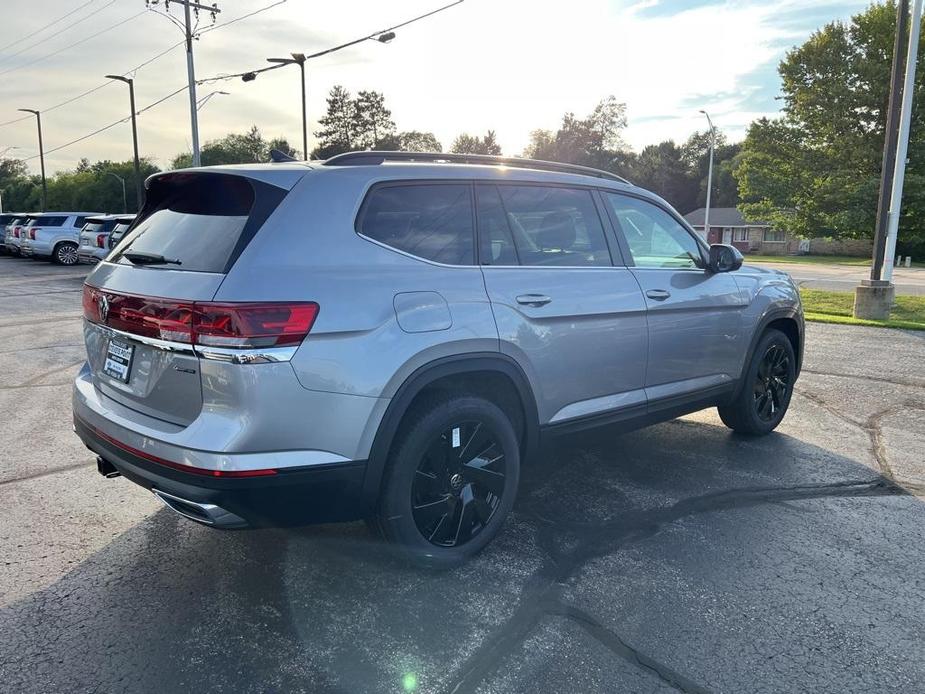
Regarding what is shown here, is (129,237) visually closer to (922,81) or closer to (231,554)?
(231,554)

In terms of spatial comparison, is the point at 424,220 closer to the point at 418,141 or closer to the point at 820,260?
the point at 820,260

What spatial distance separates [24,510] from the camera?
3.88 m

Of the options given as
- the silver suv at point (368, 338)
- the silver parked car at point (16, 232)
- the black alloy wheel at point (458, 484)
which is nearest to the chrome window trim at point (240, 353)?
the silver suv at point (368, 338)

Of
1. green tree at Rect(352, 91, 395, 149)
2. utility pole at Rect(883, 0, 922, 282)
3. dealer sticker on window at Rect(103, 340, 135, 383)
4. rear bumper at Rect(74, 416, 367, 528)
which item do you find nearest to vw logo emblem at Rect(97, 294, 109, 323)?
dealer sticker on window at Rect(103, 340, 135, 383)

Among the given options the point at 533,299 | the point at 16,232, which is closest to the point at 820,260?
the point at 16,232

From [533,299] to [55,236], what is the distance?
1056 inches

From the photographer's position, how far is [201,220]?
2.97m

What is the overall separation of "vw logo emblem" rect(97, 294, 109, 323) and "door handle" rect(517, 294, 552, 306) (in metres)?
1.90

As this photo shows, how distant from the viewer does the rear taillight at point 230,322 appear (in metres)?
2.52

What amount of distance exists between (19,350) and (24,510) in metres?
5.93

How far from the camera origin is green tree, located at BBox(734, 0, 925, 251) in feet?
110

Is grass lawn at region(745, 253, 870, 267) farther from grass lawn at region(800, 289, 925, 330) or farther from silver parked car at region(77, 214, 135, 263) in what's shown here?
silver parked car at region(77, 214, 135, 263)

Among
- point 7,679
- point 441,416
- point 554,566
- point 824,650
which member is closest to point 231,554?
point 7,679

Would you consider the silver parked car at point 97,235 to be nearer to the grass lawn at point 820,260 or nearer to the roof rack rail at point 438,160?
the roof rack rail at point 438,160
